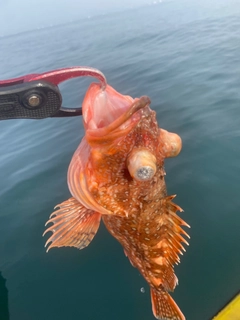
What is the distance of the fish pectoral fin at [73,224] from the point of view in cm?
288

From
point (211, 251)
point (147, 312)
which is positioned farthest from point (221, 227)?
point (147, 312)

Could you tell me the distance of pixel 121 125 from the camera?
2248 millimetres

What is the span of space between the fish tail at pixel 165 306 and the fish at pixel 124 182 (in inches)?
7.2

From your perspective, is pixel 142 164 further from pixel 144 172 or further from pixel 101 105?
pixel 101 105

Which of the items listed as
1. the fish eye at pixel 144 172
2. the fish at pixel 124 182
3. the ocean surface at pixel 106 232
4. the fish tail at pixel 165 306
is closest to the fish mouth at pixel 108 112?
the fish at pixel 124 182

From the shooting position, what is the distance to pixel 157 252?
127 inches

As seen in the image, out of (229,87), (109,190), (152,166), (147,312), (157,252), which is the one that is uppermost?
(152,166)

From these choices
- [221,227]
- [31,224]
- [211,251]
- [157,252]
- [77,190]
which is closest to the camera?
[77,190]

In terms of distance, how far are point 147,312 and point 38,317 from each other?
5.00ft

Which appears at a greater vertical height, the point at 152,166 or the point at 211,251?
the point at 152,166

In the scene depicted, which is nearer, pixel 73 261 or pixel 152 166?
pixel 152 166

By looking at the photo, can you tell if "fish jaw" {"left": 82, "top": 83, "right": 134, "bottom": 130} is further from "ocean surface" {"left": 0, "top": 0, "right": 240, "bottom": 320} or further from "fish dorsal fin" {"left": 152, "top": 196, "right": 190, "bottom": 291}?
"ocean surface" {"left": 0, "top": 0, "right": 240, "bottom": 320}

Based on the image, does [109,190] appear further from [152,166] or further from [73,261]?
[73,261]

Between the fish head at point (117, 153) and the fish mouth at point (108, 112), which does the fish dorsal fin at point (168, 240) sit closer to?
the fish head at point (117, 153)
